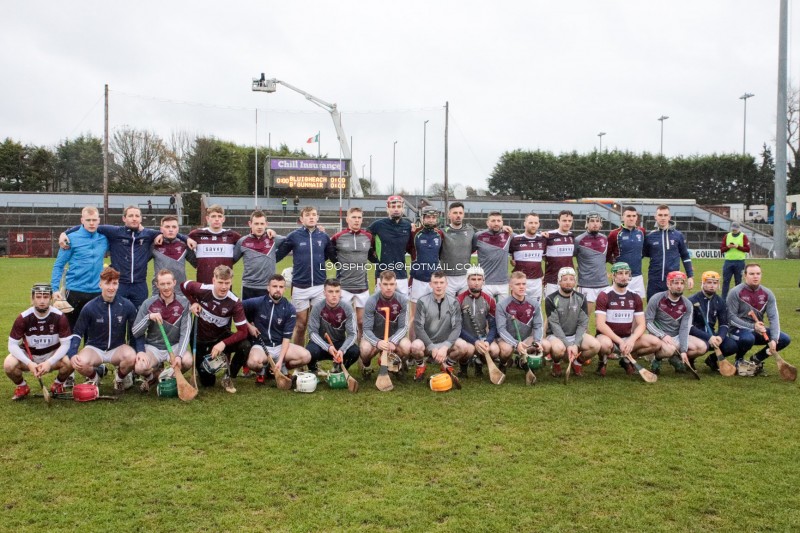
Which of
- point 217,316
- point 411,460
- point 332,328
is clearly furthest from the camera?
point 332,328

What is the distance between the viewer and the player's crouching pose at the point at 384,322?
611 centimetres

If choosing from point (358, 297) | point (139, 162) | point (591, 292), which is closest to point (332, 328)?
point (358, 297)

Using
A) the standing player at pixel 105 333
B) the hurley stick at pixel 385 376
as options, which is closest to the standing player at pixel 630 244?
the hurley stick at pixel 385 376

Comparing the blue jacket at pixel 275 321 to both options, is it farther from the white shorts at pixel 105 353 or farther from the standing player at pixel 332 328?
the white shorts at pixel 105 353

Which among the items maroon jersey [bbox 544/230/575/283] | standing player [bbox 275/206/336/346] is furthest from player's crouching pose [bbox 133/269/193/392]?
maroon jersey [bbox 544/230/575/283]

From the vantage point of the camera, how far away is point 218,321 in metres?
6.01

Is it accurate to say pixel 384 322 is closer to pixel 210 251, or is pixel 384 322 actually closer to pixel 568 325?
pixel 568 325

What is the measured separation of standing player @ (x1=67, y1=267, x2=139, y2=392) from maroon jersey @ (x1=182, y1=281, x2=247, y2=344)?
67 cm

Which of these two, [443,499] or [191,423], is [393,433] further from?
[191,423]

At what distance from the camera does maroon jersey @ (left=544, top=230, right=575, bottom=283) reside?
24.4 feet

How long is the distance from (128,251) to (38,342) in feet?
4.50

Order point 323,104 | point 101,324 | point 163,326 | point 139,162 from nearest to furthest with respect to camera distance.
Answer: point 101,324, point 163,326, point 323,104, point 139,162

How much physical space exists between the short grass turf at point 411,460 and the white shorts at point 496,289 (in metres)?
1.71

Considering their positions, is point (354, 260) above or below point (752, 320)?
above
